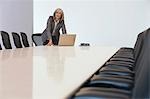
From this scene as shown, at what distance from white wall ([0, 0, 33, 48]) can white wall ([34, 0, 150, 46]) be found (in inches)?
9.0

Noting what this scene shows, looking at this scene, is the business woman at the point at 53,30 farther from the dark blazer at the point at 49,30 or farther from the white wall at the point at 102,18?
the white wall at the point at 102,18

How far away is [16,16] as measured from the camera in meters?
8.54

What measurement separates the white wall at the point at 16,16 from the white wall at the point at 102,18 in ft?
0.75

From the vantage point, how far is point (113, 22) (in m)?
8.69

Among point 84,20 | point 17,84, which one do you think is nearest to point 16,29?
point 84,20

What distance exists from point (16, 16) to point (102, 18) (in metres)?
2.49

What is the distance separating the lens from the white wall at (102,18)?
859 centimetres

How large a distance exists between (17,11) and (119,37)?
3.04m

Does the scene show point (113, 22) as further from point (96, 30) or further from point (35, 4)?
point (35, 4)

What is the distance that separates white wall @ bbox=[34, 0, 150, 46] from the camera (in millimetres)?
8586

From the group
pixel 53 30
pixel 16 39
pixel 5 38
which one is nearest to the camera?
pixel 5 38

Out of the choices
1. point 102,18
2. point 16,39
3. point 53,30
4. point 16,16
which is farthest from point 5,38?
point 102,18

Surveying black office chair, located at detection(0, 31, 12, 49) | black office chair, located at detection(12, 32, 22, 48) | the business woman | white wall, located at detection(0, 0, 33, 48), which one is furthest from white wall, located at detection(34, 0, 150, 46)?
black office chair, located at detection(0, 31, 12, 49)

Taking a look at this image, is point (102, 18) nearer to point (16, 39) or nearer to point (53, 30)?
point (53, 30)
